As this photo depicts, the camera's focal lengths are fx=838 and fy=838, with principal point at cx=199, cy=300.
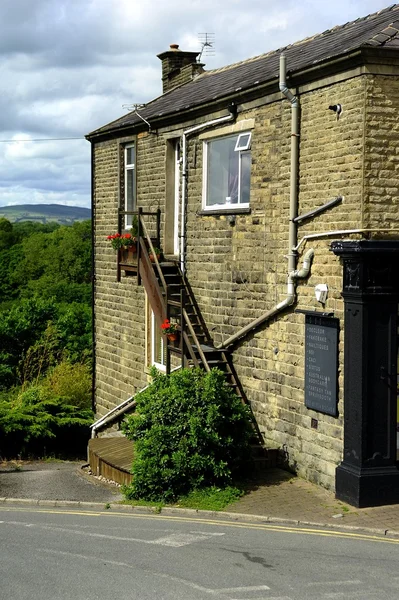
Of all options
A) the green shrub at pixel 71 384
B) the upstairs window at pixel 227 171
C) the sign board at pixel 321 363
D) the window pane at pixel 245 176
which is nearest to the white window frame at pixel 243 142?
the upstairs window at pixel 227 171

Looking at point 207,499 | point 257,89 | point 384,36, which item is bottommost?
point 207,499

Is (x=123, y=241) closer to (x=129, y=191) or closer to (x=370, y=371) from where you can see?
(x=129, y=191)

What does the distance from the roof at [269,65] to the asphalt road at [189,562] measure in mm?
6717

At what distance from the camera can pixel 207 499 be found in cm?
1256

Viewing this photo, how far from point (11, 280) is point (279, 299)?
215 ft

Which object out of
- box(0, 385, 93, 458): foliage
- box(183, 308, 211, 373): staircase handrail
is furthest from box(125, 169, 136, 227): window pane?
box(0, 385, 93, 458): foliage

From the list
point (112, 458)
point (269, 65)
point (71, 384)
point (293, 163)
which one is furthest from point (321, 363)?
point (71, 384)

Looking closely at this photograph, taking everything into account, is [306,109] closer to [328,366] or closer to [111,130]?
[328,366]

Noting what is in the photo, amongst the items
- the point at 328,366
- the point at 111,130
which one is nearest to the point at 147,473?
the point at 328,366

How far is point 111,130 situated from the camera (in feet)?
68.5

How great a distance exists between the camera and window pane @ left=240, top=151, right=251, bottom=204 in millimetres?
15133

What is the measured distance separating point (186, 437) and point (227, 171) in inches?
215

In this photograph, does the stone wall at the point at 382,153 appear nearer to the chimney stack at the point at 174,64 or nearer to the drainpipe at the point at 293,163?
the drainpipe at the point at 293,163

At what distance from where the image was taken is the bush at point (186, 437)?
12.9 meters
